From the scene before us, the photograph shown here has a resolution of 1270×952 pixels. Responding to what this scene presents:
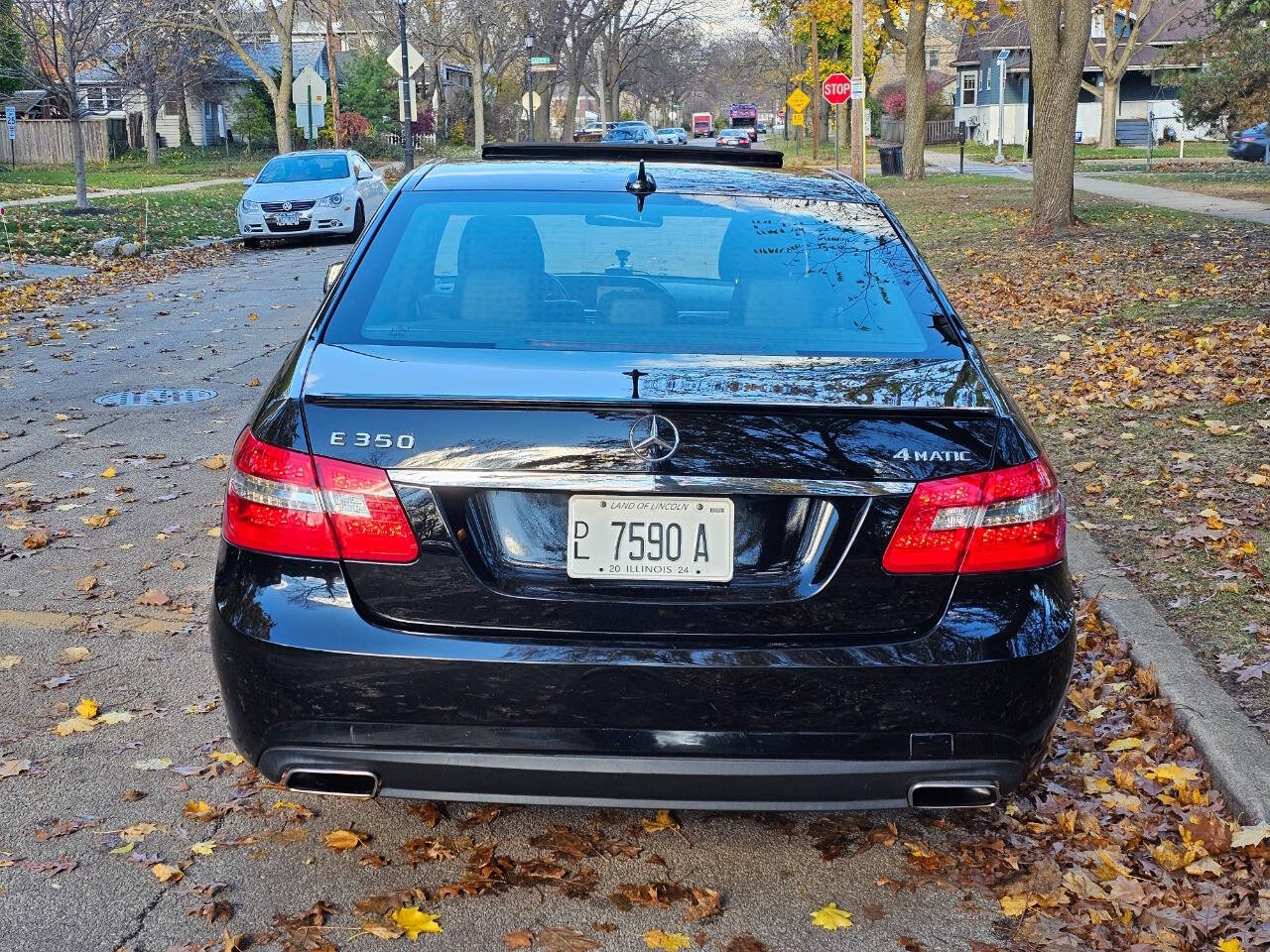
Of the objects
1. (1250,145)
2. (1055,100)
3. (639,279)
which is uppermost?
(1055,100)

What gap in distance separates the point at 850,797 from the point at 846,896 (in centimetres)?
47

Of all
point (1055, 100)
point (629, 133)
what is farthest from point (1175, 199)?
point (629, 133)

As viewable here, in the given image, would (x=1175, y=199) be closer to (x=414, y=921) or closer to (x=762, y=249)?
(x=762, y=249)

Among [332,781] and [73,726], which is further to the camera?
[73,726]

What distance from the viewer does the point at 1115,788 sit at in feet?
13.2

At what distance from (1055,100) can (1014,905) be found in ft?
59.0

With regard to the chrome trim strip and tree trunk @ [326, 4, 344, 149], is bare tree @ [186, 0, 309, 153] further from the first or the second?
the chrome trim strip

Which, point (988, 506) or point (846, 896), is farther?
point (846, 896)

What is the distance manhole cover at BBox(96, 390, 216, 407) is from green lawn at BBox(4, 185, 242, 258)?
11.9 meters

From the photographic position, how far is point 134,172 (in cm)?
4975

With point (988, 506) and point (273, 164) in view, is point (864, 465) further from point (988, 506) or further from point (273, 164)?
point (273, 164)

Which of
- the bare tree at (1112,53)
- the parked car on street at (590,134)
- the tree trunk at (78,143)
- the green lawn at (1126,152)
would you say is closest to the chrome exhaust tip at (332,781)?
the tree trunk at (78,143)

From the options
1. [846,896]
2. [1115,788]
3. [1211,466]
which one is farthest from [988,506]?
[1211,466]

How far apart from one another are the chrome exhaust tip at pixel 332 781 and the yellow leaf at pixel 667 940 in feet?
2.28
